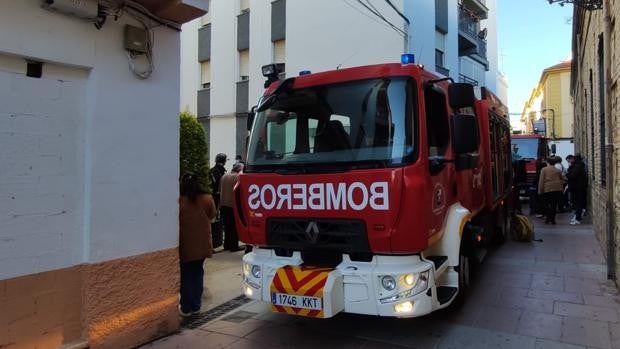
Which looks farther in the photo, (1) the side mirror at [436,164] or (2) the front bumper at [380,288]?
(1) the side mirror at [436,164]

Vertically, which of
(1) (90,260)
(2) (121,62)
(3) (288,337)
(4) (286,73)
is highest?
(4) (286,73)

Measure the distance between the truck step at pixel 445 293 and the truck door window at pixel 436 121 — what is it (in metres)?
1.29

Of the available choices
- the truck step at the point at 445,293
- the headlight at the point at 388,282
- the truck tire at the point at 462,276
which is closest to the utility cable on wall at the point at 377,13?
the truck tire at the point at 462,276

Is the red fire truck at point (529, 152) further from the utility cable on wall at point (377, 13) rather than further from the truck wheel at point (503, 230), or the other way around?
the truck wheel at point (503, 230)

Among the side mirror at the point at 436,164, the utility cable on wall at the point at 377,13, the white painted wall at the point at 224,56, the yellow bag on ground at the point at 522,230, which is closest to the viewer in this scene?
the side mirror at the point at 436,164

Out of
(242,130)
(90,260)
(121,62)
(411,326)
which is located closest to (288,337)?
(411,326)

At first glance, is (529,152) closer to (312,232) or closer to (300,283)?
(312,232)

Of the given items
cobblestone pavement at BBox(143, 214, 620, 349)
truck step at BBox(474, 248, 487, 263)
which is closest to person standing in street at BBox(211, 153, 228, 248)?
cobblestone pavement at BBox(143, 214, 620, 349)

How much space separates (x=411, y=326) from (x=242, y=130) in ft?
45.7

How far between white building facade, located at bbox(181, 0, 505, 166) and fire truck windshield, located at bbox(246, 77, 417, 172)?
32.1 feet

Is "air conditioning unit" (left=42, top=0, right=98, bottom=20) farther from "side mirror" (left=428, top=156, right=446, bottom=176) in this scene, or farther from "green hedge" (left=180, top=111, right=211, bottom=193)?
"green hedge" (left=180, top=111, right=211, bottom=193)

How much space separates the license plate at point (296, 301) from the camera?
392cm

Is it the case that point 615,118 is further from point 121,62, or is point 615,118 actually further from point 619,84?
point 121,62

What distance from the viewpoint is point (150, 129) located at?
4445mm
